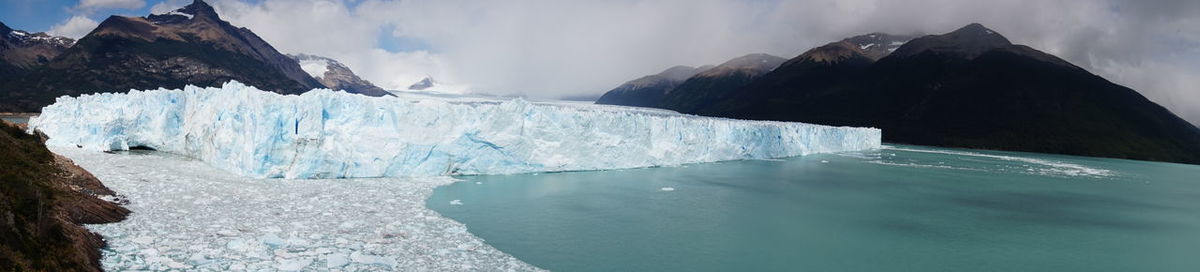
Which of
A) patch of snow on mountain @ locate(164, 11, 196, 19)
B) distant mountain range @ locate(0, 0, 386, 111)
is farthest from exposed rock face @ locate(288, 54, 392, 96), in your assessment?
patch of snow on mountain @ locate(164, 11, 196, 19)

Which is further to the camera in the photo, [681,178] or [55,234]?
[681,178]

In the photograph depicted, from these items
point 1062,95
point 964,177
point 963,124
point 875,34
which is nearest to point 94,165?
point 964,177

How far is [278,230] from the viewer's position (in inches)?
297

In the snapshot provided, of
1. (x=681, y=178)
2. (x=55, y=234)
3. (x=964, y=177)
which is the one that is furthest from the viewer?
(x=964, y=177)

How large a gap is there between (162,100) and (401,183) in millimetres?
11800

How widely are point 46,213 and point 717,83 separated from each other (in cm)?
11471

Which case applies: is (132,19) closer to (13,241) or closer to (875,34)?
(13,241)

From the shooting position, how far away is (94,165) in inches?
522

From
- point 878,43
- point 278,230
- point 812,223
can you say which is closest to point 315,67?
point 878,43

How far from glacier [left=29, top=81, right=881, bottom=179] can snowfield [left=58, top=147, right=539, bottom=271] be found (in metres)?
1.97

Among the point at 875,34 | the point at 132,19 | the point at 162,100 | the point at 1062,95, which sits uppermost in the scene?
the point at 875,34

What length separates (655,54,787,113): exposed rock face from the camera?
10672 cm

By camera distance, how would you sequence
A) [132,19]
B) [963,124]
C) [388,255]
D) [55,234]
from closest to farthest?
[55,234]
[388,255]
[963,124]
[132,19]

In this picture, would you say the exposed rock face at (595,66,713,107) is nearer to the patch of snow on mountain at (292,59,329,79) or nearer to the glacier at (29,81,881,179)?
the patch of snow on mountain at (292,59,329,79)
